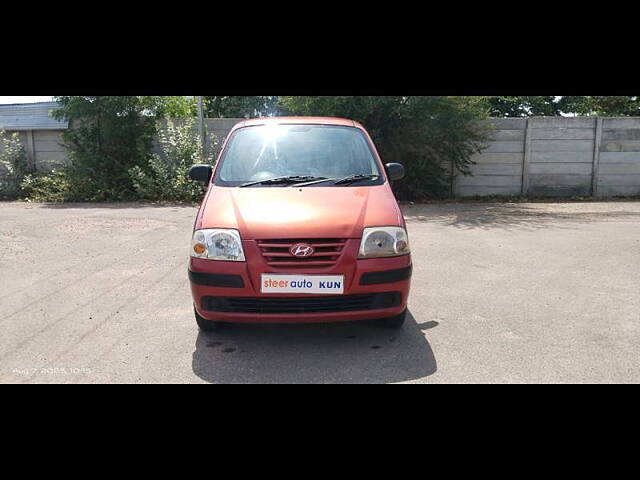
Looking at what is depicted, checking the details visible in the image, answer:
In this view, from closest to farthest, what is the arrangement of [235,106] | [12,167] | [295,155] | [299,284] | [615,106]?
1. [299,284]
2. [295,155]
3. [12,167]
4. [615,106]
5. [235,106]

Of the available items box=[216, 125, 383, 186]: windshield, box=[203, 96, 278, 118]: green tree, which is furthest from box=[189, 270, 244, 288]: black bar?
box=[203, 96, 278, 118]: green tree

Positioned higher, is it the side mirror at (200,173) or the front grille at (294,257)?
the side mirror at (200,173)

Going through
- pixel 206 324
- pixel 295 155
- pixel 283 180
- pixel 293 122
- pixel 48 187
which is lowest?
pixel 206 324

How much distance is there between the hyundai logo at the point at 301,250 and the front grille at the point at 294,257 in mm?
18

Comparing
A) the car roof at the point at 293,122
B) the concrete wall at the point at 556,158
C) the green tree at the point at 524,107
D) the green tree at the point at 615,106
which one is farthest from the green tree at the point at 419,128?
the green tree at the point at 524,107

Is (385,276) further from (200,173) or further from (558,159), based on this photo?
(558,159)

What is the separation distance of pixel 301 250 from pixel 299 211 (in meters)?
0.37

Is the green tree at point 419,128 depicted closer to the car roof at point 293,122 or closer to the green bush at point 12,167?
the car roof at point 293,122

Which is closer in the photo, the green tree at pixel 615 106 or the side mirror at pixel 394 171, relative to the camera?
the side mirror at pixel 394 171

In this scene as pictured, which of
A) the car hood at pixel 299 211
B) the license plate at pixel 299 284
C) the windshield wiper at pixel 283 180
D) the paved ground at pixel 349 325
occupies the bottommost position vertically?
the paved ground at pixel 349 325

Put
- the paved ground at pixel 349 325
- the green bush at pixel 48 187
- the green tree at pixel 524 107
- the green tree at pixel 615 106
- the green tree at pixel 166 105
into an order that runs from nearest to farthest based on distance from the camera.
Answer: the paved ground at pixel 349 325
the green bush at pixel 48 187
the green tree at pixel 166 105
the green tree at pixel 615 106
the green tree at pixel 524 107

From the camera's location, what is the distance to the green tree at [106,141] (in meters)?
13.1

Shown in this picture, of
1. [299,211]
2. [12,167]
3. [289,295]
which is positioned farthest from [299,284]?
[12,167]

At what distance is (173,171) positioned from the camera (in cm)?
1304
